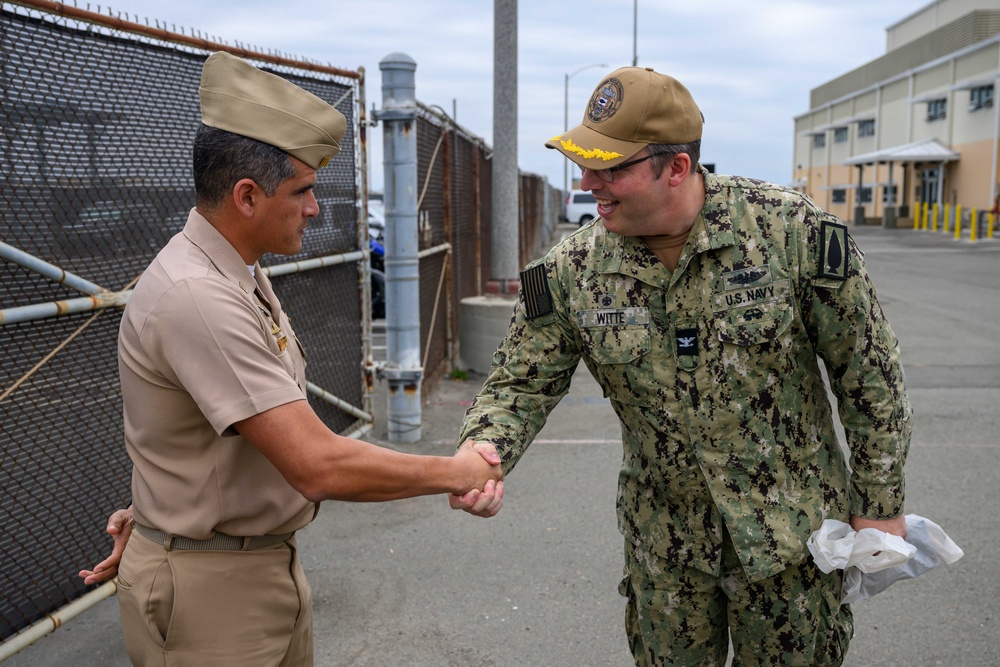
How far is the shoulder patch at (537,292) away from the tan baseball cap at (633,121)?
35 cm

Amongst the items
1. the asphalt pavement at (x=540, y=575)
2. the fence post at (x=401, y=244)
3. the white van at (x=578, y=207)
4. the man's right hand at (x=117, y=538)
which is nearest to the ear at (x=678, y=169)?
the man's right hand at (x=117, y=538)

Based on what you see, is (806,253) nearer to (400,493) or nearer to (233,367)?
(400,493)

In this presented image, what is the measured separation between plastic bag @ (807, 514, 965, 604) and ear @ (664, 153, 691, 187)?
101 centimetres

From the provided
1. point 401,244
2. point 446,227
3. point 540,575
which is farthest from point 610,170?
point 446,227

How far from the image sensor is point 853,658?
379cm

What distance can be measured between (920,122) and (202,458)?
158 feet

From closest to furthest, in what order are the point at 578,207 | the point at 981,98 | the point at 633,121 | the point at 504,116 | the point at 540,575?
the point at 633,121 < the point at 540,575 < the point at 504,116 < the point at 981,98 < the point at 578,207

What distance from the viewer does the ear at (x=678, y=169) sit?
2.52m

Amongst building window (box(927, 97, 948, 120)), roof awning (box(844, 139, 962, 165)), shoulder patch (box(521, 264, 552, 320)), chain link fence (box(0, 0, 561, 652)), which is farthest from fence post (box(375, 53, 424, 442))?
building window (box(927, 97, 948, 120))

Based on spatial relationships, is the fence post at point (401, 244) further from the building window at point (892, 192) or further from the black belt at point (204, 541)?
the building window at point (892, 192)

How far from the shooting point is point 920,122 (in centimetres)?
4466

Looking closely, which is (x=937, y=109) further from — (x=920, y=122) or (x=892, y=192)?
(x=892, y=192)

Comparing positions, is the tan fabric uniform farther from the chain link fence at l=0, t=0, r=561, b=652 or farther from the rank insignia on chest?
the chain link fence at l=0, t=0, r=561, b=652

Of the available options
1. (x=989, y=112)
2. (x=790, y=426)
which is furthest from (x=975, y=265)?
(x=790, y=426)
